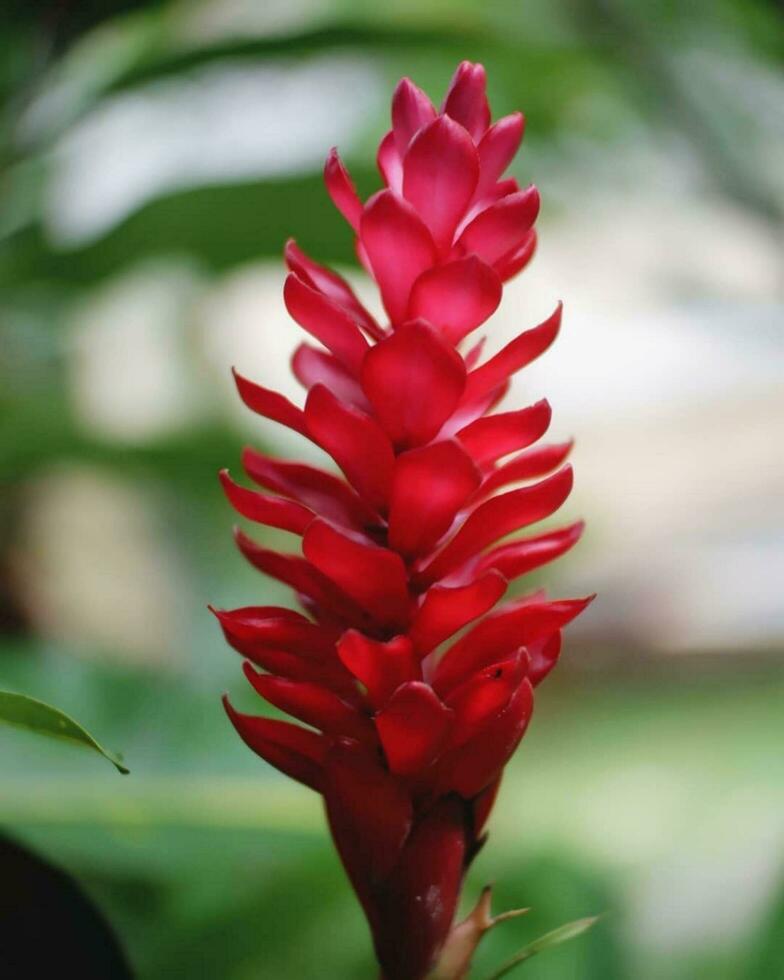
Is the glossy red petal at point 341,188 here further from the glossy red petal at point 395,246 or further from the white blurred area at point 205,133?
the white blurred area at point 205,133

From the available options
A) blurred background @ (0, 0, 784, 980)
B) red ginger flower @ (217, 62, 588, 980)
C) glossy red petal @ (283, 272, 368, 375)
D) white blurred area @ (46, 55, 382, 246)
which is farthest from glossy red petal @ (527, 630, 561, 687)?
white blurred area @ (46, 55, 382, 246)

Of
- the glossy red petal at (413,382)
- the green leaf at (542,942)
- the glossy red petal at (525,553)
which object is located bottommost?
the green leaf at (542,942)

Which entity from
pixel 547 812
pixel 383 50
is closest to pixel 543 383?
pixel 383 50

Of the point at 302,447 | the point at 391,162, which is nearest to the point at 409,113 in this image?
the point at 391,162

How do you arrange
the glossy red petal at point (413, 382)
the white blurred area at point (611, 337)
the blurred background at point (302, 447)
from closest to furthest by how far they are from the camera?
1. the glossy red petal at point (413, 382)
2. the blurred background at point (302, 447)
3. the white blurred area at point (611, 337)

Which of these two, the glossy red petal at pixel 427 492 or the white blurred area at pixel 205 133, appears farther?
the white blurred area at pixel 205 133

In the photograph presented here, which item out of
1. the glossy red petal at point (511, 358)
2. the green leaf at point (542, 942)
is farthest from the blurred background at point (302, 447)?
the glossy red petal at point (511, 358)
